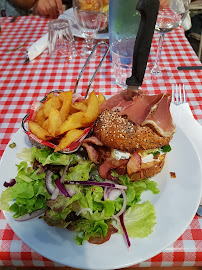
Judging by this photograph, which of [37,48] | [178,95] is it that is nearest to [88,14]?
[37,48]

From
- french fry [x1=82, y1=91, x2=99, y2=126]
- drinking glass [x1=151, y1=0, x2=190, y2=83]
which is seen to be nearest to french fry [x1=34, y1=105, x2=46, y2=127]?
french fry [x1=82, y1=91, x2=99, y2=126]

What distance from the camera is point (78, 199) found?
1.37m

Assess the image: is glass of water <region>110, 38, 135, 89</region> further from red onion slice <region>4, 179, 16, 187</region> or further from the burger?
red onion slice <region>4, 179, 16, 187</region>

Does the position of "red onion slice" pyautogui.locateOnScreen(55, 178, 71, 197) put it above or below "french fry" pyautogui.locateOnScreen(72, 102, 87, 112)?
below

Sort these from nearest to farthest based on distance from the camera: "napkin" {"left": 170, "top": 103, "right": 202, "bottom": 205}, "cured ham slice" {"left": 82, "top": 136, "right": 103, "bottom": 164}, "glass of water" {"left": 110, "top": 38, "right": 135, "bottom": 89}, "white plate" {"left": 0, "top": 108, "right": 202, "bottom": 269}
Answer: "white plate" {"left": 0, "top": 108, "right": 202, "bottom": 269} → "cured ham slice" {"left": 82, "top": 136, "right": 103, "bottom": 164} → "napkin" {"left": 170, "top": 103, "right": 202, "bottom": 205} → "glass of water" {"left": 110, "top": 38, "right": 135, "bottom": 89}

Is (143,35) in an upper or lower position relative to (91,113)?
upper

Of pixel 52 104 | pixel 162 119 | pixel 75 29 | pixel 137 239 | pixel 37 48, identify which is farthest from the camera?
pixel 75 29

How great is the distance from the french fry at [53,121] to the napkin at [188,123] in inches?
33.6

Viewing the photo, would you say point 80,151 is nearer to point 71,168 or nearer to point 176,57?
point 71,168

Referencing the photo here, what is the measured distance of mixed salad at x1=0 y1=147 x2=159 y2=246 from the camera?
127 centimetres

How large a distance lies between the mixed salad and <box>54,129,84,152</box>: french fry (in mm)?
93

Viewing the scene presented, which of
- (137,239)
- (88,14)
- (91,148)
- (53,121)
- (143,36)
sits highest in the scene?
(143,36)

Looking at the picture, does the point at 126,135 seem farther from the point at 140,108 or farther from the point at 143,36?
the point at 143,36

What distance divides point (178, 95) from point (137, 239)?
138 cm
